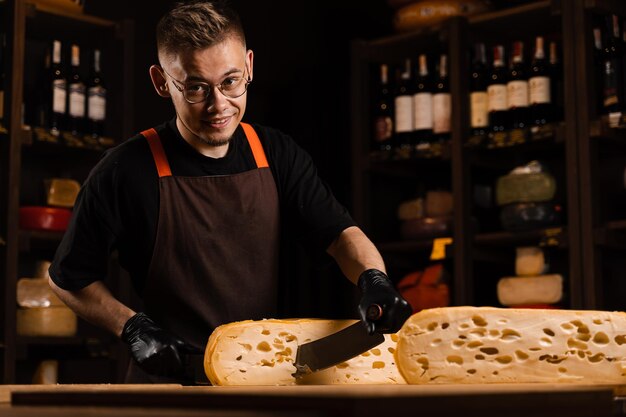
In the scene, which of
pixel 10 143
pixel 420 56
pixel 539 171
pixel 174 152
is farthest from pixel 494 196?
pixel 174 152

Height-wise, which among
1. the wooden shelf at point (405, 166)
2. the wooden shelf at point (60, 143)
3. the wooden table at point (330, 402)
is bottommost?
the wooden table at point (330, 402)

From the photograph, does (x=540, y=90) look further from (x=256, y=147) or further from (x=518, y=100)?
(x=256, y=147)

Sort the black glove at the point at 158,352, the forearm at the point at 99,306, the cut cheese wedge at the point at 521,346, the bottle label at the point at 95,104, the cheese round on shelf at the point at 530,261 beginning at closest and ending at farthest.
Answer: the cut cheese wedge at the point at 521,346, the black glove at the point at 158,352, the forearm at the point at 99,306, the cheese round on shelf at the point at 530,261, the bottle label at the point at 95,104

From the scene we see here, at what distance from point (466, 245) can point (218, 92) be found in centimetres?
213

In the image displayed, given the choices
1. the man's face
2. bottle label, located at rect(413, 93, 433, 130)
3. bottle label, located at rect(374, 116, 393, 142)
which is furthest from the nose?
bottle label, located at rect(374, 116, 393, 142)

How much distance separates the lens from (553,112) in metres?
4.13

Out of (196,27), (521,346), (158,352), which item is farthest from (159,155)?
(521,346)

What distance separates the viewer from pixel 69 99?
4.13 m

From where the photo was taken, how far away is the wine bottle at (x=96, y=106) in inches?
165

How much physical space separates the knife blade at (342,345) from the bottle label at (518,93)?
256 cm

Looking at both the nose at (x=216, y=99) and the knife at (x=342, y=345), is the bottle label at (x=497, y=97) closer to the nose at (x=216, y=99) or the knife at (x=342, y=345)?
the nose at (x=216, y=99)

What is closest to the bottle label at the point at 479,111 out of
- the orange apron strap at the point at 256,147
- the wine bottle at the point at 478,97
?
the wine bottle at the point at 478,97

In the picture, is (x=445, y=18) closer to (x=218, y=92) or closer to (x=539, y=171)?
(x=539, y=171)

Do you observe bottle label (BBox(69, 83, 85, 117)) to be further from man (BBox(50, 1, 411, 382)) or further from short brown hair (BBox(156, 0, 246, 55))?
short brown hair (BBox(156, 0, 246, 55))
